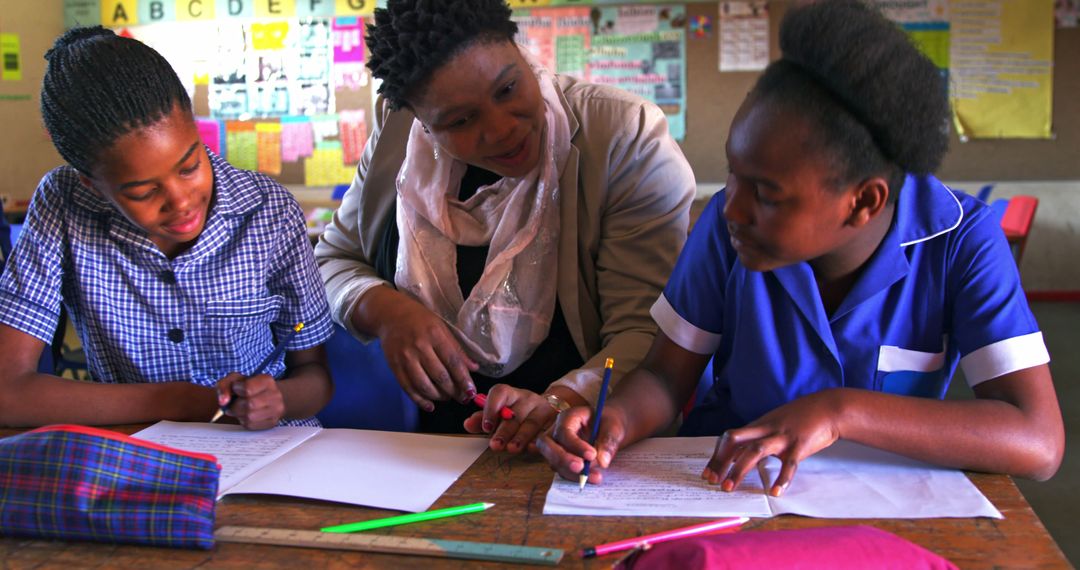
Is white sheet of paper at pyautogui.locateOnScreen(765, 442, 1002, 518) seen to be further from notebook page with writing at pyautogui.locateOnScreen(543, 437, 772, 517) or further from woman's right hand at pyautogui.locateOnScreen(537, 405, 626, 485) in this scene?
woman's right hand at pyautogui.locateOnScreen(537, 405, 626, 485)

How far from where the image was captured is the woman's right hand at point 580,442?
99cm

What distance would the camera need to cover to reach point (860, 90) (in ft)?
3.17

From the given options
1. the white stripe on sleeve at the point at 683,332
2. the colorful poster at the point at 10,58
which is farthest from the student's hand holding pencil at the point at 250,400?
the colorful poster at the point at 10,58

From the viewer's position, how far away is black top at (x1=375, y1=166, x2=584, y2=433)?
1.65 m

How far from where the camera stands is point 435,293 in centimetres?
163

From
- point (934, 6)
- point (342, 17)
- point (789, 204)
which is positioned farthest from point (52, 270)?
point (934, 6)

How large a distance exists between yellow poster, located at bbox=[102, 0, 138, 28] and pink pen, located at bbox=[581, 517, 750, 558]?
558 centimetres

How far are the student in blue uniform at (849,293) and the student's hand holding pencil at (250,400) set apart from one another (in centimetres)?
44

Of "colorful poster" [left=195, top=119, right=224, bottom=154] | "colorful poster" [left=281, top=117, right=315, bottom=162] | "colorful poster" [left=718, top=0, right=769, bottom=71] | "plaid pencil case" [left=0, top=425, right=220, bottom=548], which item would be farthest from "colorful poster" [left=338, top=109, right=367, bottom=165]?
"plaid pencil case" [left=0, top=425, right=220, bottom=548]

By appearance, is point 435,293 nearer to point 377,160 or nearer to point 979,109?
point 377,160

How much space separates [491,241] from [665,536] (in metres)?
0.87

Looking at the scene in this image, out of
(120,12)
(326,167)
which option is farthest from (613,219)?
(120,12)

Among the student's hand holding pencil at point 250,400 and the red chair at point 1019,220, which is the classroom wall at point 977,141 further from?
the student's hand holding pencil at point 250,400

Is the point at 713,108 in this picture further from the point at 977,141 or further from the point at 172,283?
the point at 172,283
